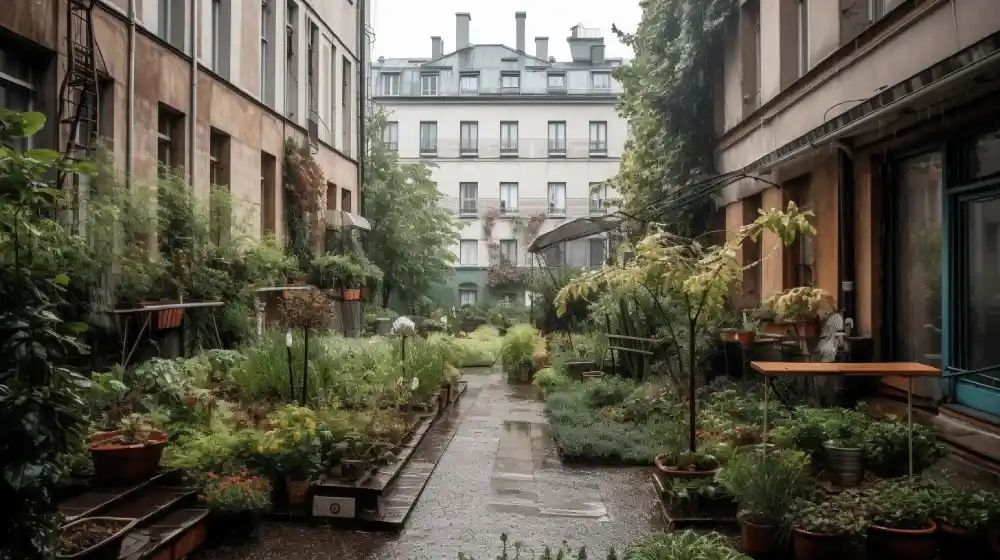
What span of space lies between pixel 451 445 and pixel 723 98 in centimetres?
943

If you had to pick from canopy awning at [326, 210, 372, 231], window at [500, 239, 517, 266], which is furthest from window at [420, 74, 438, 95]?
canopy awning at [326, 210, 372, 231]

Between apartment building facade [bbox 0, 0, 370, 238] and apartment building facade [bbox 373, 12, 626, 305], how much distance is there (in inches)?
608

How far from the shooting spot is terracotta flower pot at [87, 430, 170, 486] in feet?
18.2

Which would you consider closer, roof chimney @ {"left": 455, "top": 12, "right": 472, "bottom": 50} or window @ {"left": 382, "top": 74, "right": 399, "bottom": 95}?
window @ {"left": 382, "top": 74, "right": 399, "bottom": 95}

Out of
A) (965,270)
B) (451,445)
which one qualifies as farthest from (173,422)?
(965,270)

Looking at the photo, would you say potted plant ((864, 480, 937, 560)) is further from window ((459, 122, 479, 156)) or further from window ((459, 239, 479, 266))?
window ((459, 122, 479, 156))

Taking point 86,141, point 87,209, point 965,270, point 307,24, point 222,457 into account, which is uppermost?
point 307,24

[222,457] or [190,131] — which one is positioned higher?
[190,131]

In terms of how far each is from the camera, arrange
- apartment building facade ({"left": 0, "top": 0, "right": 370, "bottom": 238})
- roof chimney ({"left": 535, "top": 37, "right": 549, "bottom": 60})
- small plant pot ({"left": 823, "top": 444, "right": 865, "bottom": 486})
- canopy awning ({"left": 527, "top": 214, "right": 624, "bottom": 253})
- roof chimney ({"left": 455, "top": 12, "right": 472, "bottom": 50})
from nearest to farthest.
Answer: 1. small plant pot ({"left": 823, "top": 444, "right": 865, "bottom": 486})
2. apartment building facade ({"left": 0, "top": 0, "right": 370, "bottom": 238})
3. canopy awning ({"left": 527, "top": 214, "right": 624, "bottom": 253})
4. roof chimney ({"left": 455, "top": 12, "right": 472, "bottom": 50})
5. roof chimney ({"left": 535, "top": 37, "right": 549, "bottom": 60})

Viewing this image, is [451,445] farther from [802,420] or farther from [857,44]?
[857,44]

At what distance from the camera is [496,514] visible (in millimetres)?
6258

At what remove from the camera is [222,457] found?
6211 mm

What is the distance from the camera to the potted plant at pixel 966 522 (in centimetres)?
457

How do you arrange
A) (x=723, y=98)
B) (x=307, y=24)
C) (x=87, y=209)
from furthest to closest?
(x=307, y=24), (x=723, y=98), (x=87, y=209)
